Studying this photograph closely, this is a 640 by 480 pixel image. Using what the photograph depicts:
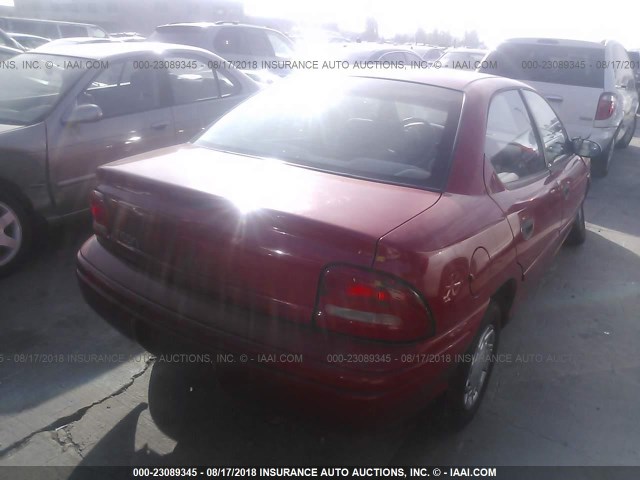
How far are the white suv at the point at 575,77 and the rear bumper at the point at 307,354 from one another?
5904 mm

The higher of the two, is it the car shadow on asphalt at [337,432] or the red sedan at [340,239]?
the red sedan at [340,239]

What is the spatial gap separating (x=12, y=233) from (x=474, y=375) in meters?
3.28

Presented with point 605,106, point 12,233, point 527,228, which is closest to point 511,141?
point 527,228

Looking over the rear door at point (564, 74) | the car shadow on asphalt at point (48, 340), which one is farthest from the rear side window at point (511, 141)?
the rear door at point (564, 74)

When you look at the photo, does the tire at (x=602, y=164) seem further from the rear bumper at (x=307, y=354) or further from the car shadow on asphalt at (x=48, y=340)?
the car shadow on asphalt at (x=48, y=340)

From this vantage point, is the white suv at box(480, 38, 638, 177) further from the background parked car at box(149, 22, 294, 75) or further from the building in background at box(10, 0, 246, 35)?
the building in background at box(10, 0, 246, 35)

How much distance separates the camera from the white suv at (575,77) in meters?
7.28

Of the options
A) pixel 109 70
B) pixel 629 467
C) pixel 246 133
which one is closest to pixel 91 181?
pixel 109 70

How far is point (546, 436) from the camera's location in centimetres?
280

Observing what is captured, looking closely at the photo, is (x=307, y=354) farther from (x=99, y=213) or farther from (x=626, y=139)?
(x=626, y=139)

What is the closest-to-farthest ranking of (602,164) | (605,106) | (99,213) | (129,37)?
(99,213) → (605,106) → (602,164) → (129,37)

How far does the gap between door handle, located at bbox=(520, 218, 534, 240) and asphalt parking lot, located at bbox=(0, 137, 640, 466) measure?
0.58 metres

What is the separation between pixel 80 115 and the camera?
4340 millimetres

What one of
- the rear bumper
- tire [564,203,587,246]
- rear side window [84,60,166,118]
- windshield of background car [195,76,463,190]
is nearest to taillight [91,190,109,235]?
the rear bumper
